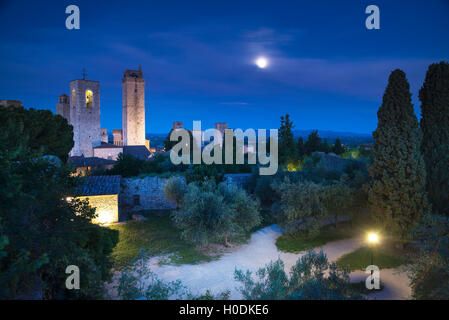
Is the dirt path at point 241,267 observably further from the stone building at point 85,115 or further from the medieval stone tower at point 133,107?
the medieval stone tower at point 133,107

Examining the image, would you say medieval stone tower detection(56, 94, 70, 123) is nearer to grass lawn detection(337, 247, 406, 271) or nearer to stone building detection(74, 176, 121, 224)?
stone building detection(74, 176, 121, 224)

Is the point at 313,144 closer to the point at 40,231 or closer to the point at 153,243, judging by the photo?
the point at 153,243

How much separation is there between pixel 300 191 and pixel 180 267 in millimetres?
6581

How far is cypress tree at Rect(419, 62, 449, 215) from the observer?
1205cm

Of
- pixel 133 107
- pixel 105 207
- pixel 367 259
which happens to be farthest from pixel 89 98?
pixel 367 259

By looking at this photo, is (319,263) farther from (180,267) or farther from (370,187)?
(370,187)

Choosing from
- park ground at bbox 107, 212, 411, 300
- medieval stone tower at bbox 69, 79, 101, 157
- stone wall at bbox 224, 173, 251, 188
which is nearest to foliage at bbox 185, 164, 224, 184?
stone wall at bbox 224, 173, 251, 188

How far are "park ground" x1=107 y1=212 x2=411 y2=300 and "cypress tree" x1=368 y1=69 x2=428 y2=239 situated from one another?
1.68m

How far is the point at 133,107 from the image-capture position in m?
44.5

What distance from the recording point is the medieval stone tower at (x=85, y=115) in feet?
128

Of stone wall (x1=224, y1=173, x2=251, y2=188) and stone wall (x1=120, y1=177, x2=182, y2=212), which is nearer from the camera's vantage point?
stone wall (x1=120, y1=177, x2=182, y2=212)

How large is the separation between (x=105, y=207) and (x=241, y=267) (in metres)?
9.19
